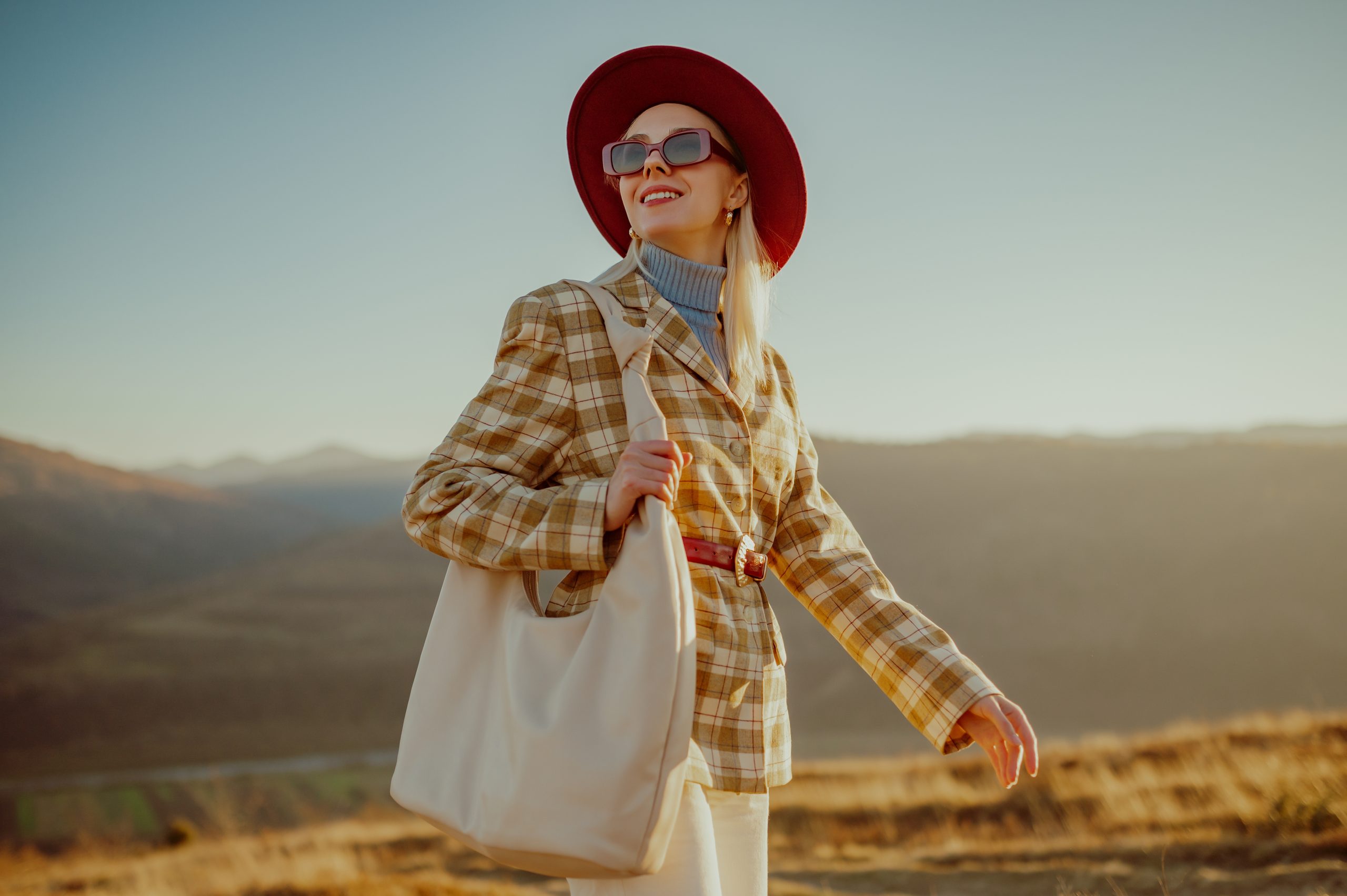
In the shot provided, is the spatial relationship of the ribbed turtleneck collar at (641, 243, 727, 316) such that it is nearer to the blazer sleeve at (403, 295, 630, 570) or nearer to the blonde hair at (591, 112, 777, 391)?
the blonde hair at (591, 112, 777, 391)

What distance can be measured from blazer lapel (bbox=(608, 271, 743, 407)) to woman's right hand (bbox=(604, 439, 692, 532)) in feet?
0.95

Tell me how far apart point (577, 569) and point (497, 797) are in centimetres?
38

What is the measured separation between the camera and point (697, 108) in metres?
2.17

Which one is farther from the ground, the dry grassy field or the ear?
the ear

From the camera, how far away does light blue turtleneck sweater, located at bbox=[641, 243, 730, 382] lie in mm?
1996

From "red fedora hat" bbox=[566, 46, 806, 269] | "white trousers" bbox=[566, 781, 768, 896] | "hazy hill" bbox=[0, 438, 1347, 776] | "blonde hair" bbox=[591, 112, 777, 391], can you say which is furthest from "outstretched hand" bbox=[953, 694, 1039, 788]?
"hazy hill" bbox=[0, 438, 1347, 776]

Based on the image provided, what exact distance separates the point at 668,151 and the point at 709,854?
4.38 ft

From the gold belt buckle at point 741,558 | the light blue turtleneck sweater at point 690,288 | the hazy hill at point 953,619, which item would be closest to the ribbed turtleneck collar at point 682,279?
the light blue turtleneck sweater at point 690,288

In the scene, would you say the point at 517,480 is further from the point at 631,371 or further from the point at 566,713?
the point at 566,713

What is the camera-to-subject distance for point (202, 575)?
51.0 metres

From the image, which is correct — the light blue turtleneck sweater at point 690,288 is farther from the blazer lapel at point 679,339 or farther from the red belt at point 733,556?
the red belt at point 733,556

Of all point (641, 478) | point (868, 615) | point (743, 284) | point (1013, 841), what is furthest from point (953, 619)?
point (641, 478)

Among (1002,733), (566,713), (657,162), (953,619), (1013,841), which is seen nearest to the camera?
(566,713)

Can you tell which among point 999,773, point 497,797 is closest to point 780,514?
point 999,773
